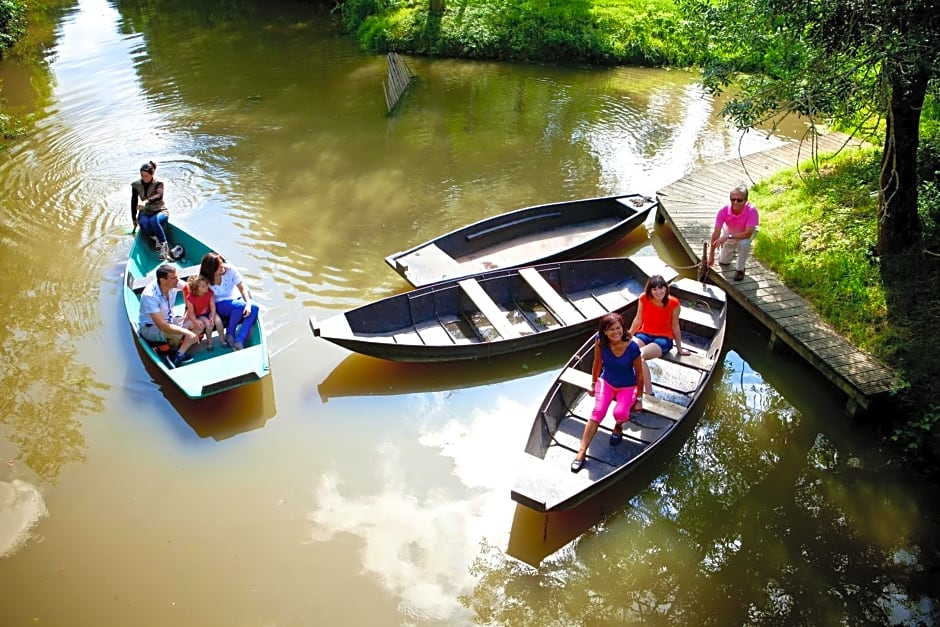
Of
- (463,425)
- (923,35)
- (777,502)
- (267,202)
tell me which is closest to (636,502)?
(777,502)

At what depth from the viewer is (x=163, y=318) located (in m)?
8.41

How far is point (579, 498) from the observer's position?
Result: 6566 mm

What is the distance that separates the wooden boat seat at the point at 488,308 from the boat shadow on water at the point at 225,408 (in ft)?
9.40

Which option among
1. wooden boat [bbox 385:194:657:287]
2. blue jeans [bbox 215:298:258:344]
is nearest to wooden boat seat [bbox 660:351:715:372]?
wooden boat [bbox 385:194:657:287]

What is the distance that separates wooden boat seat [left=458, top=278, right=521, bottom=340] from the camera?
898cm

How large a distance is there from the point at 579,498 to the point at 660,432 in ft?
4.82

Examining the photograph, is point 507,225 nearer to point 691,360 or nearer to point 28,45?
point 691,360

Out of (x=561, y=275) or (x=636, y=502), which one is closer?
(x=636, y=502)

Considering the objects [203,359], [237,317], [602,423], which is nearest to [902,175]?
[602,423]

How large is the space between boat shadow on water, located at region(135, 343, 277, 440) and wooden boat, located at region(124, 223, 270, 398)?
0.41 meters

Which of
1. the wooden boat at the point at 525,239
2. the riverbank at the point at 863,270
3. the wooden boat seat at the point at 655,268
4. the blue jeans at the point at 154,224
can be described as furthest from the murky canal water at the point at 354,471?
the wooden boat seat at the point at 655,268

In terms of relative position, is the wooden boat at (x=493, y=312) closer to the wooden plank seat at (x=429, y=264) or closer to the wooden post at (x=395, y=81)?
the wooden plank seat at (x=429, y=264)

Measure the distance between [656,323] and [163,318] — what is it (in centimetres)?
592

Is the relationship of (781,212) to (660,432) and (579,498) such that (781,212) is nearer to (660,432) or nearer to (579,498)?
(660,432)
